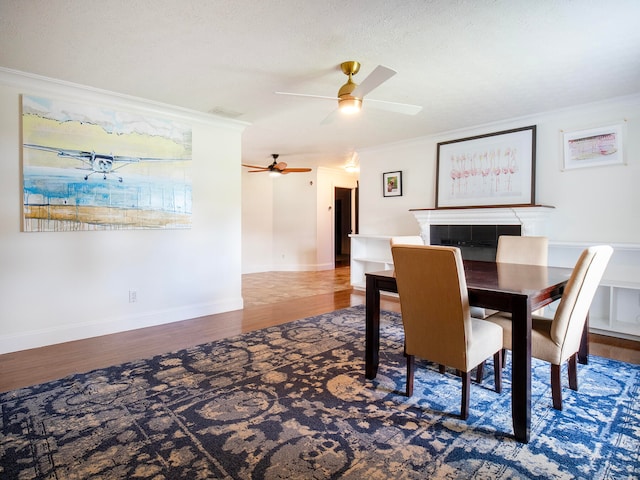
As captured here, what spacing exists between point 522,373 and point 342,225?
335 inches

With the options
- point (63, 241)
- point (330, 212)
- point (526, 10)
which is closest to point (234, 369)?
point (63, 241)

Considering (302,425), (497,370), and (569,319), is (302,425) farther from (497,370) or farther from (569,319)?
(569,319)

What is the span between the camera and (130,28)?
7.37 ft

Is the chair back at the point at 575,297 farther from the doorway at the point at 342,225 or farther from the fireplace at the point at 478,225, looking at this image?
the doorway at the point at 342,225

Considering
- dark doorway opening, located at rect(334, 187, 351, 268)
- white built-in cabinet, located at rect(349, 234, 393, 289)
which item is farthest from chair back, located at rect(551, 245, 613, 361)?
dark doorway opening, located at rect(334, 187, 351, 268)

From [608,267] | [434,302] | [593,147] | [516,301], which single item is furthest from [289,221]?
[516,301]

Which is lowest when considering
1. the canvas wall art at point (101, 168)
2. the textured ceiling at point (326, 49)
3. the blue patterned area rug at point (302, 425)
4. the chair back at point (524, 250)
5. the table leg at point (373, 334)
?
the blue patterned area rug at point (302, 425)

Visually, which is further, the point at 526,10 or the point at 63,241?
the point at 63,241

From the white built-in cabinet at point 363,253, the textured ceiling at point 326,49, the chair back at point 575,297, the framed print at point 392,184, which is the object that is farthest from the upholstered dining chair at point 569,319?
the white built-in cabinet at point 363,253

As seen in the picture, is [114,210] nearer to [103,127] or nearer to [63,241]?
[63,241]

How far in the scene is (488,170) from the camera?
A: 4.38 metres

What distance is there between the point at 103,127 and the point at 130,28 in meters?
1.48

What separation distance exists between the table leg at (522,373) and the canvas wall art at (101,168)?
3417 millimetres

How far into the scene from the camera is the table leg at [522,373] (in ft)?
5.64
